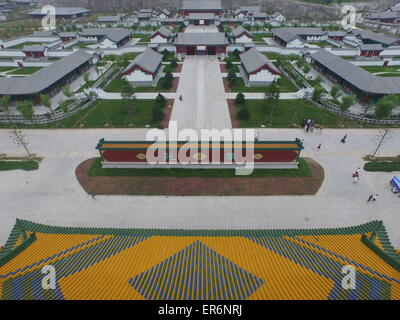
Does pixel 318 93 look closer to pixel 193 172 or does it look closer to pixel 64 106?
pixel 193 172

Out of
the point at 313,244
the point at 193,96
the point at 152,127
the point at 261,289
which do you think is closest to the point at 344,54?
the point at 193,96

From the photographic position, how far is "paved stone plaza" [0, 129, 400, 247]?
66.4 feet

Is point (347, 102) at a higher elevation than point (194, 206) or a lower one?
higher

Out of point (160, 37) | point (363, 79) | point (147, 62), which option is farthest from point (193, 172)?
point (160, 37)

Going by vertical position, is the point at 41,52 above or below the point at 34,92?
above

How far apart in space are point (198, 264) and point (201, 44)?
61.1m

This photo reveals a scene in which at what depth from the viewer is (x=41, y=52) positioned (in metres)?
59.7

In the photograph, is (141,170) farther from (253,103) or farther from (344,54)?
(344,54)

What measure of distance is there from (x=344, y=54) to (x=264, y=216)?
61881 mm

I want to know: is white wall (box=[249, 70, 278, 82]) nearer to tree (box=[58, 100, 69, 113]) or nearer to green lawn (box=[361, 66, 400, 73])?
green lawn (box=[361, 66, 400, 73])

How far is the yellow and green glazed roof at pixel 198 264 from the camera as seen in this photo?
9.09m

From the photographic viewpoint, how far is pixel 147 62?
47.4 meters

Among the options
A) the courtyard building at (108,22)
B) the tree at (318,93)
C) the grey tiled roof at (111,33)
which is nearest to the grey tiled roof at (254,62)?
the tree at (318,93)

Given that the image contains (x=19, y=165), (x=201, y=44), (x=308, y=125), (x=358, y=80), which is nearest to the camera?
(x=19, y=165)
